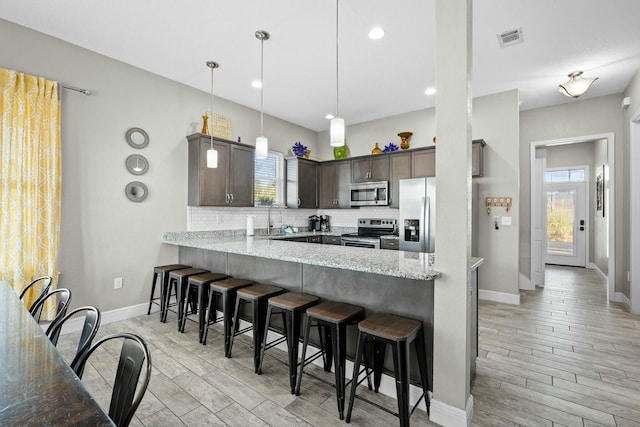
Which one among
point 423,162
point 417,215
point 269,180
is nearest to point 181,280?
point 269,180

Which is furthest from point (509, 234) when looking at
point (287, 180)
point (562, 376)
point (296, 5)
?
point (296, 5)

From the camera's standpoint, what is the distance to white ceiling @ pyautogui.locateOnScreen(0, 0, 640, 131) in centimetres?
264

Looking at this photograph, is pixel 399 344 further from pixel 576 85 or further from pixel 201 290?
pixel 576 85

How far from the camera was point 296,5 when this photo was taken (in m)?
2.60

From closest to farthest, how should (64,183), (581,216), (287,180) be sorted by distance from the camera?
(64,183) < (287,180) < (581,216)

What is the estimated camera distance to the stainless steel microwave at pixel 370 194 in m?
5.13

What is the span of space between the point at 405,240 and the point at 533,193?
2.50 metres

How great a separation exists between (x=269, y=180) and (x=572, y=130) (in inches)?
194

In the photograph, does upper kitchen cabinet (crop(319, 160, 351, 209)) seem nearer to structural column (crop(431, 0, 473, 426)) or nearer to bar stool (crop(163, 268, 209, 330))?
bar stool (crop(163, 268, 209, 330))

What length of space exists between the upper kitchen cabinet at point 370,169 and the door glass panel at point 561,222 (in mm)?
5236

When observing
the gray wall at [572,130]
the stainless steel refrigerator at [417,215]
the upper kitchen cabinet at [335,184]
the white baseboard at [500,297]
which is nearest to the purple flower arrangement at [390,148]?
the upper kitchen cabinet at [335,184]

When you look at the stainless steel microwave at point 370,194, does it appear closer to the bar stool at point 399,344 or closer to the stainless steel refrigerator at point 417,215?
the stainless steel refrigerator at point 417,215

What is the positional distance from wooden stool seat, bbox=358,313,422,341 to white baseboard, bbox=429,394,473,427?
48 centimetres

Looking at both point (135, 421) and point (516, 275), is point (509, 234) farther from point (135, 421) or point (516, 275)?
point (135, 421)
